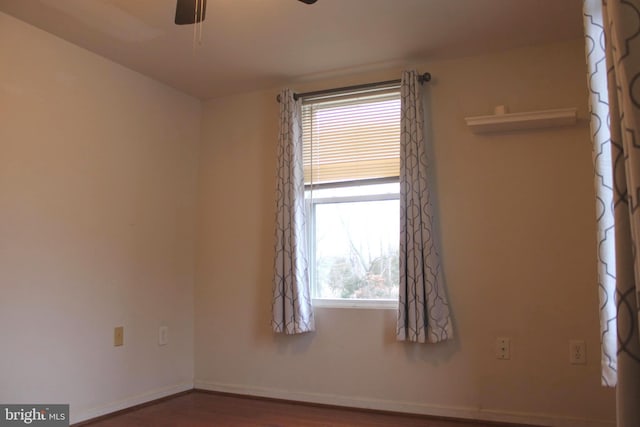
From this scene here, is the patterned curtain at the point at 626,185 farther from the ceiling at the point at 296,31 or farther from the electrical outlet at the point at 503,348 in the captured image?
the electrical outlet at the point at 503,348

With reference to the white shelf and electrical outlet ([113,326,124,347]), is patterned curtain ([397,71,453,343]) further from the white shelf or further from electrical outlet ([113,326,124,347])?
electrical outlet ([113,326,124,347])

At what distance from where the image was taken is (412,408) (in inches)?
110

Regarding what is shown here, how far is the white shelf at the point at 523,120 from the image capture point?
2561mm

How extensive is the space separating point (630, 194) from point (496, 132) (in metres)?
2.01

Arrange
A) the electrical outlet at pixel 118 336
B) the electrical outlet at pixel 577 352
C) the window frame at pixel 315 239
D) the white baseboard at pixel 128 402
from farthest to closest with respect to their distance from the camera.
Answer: the window frame at pixel 315 239
the electrical outlet at pixel 118 336
the white baseboard at pixel 128 402
the electrical outlet at pixel 577 352

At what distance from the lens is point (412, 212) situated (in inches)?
109

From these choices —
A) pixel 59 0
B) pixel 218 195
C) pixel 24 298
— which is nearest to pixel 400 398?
pixel 218 195

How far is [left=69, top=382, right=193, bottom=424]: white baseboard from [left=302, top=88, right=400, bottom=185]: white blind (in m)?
1.69

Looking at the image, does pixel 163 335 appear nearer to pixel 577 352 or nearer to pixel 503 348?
pixel 503 348

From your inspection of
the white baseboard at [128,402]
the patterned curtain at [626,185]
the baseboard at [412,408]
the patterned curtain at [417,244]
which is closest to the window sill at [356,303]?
the patterned curtain at [417,244]

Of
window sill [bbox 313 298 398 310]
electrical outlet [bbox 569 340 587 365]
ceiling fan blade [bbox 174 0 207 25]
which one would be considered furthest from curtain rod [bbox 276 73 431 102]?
electrical outlet [bbox 569 340 587 365]

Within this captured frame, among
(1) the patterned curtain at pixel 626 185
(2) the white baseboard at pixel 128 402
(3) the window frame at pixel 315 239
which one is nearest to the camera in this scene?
(1) the patterned curtain at pixel 626 185

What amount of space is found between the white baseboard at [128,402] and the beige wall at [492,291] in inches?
15.4

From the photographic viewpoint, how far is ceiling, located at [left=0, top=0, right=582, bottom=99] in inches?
91.9
